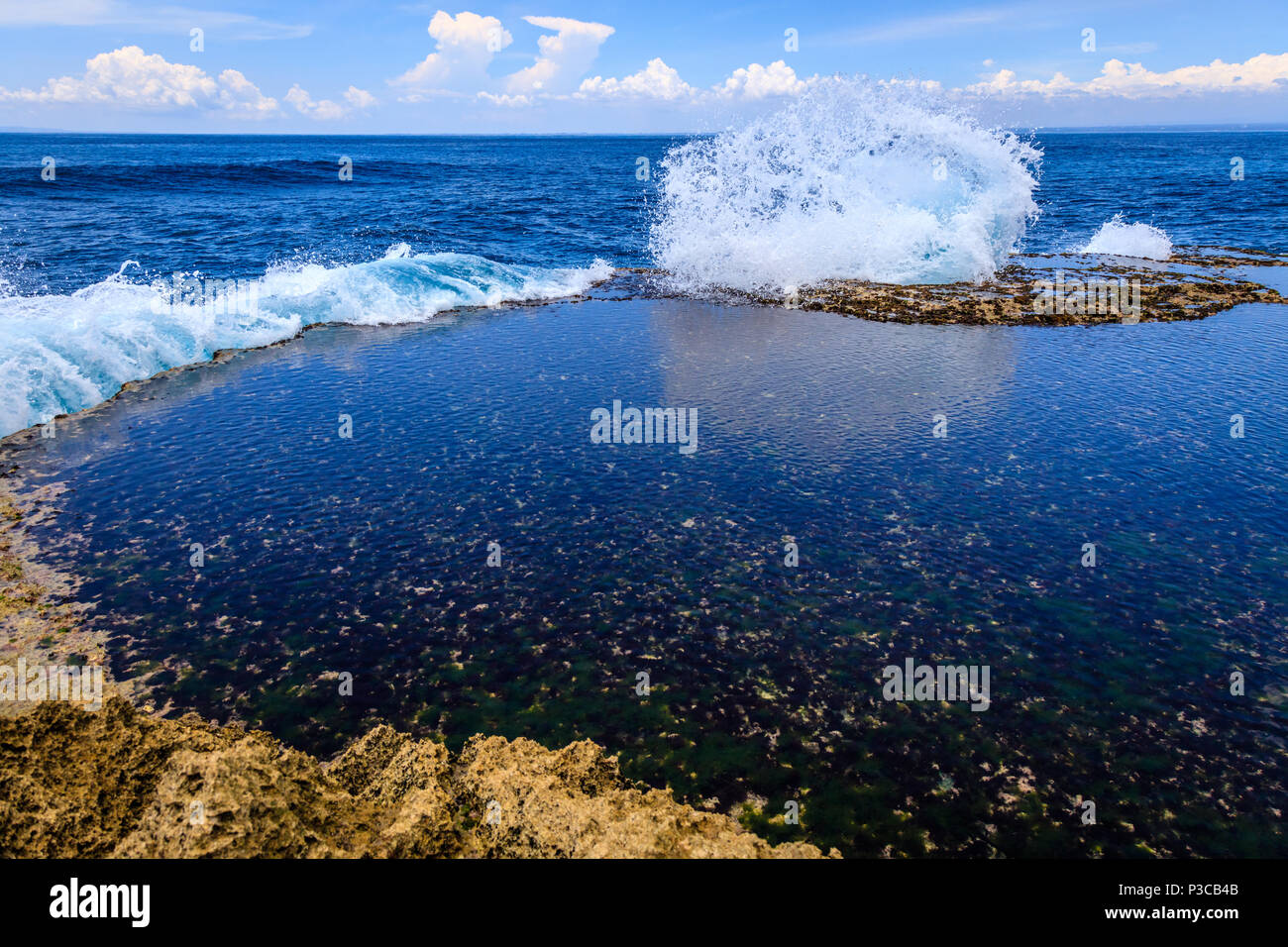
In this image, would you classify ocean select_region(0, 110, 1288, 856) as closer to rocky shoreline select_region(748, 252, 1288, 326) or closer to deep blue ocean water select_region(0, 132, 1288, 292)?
rocky shoreline select_region(748, 252, 1288, 326)

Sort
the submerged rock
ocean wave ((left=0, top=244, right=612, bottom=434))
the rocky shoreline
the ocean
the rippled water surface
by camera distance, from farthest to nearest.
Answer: the rocky shoreline, ocean wave ((left=0, top=244, right=612, bottom=434)), the ocean, the rippled water surface, the submerged rock

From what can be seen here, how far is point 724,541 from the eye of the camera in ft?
→ 40.7

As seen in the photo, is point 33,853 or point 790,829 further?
point 790,829

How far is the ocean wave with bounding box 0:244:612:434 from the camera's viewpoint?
62.4ft

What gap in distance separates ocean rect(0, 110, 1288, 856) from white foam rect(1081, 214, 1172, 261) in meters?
14.8

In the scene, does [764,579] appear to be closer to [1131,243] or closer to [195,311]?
[195,311]

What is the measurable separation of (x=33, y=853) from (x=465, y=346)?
2024 cm

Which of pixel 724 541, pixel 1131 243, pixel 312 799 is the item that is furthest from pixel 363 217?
pixel 312 799

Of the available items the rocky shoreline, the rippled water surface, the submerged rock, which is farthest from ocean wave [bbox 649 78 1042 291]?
the submerged rock

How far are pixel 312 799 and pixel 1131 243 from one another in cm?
5081

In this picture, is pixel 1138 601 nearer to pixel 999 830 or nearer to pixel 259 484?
pixel 999 830

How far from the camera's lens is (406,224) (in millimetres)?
50188

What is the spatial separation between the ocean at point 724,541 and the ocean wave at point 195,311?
16 centimetres
